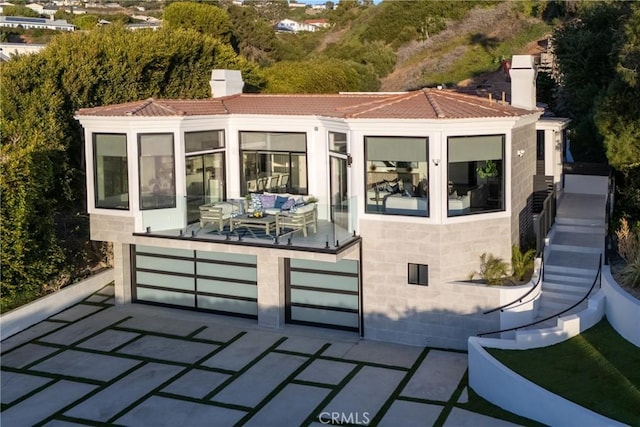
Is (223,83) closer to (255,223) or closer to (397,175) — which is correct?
(255,223)

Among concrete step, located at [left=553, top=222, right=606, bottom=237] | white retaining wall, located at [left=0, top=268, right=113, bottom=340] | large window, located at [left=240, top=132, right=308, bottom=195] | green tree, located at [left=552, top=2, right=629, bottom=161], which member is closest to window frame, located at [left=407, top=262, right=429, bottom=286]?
large window, located at [left=240, top=132, right=308, bottom=195]

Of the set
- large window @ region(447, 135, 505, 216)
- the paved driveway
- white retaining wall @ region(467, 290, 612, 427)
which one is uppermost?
large window @ region(447, 135, 505, 216)

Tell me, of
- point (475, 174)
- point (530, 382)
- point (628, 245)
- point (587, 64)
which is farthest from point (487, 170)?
point (587, 64)

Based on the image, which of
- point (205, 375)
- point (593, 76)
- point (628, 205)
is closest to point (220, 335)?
point (205, 375)

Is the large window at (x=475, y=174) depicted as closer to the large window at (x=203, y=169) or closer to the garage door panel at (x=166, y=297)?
the large window at (x=203, y=169)

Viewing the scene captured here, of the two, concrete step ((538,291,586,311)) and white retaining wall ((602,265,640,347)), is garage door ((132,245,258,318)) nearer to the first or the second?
concrete step ((538,291,586,311))

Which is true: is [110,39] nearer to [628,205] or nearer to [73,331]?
[73,331]

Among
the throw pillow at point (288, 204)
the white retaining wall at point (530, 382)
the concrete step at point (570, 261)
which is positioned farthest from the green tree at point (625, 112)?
the throw pillow at point (288, 204)
